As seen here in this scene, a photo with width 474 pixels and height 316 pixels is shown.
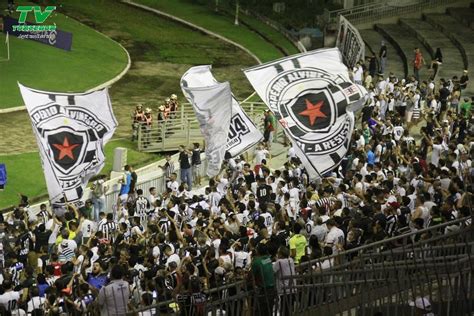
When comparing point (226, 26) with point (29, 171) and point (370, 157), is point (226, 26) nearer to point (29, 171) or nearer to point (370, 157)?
point (29, 171)

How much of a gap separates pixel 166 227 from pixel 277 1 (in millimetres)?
40851

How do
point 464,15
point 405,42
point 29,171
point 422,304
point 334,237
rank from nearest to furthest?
1. point 422,304
2. point 334,237
3. point 29,171
4. point 405,42
5. point 464,15

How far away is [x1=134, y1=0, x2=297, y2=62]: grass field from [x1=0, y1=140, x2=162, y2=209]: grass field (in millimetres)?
16891

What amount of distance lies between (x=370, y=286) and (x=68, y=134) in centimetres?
962

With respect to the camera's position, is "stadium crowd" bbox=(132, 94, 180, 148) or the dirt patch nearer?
"stadium crowd" bbox=(132, 94, 180, 148)

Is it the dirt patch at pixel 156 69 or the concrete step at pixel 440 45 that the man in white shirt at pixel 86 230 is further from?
the dirt patch at pixel 156 69

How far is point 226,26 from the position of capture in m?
57.4

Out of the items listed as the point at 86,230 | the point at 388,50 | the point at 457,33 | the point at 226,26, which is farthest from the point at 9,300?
the point at 226,26

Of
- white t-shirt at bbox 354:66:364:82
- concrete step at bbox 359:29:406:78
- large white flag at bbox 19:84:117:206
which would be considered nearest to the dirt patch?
concrete step at bbox 359:29:406:78

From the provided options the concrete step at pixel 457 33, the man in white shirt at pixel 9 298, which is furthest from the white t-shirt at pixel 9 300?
the concrete step at pixel 457 33

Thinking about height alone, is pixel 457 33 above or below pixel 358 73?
above

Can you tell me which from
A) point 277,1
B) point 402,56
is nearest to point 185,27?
point 277,1

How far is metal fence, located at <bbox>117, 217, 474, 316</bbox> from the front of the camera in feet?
48.8

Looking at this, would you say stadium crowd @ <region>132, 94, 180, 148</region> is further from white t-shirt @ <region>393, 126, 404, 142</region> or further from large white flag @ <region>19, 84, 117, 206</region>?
large white flag @ <region>19, 84, 117, 206</region>
